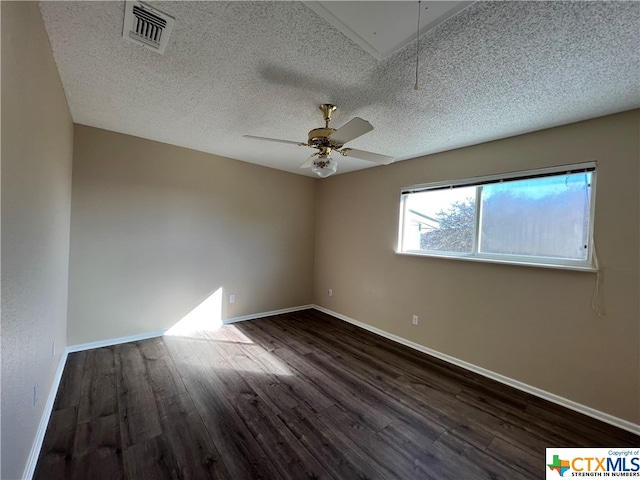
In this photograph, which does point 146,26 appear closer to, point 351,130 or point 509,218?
point 351,130

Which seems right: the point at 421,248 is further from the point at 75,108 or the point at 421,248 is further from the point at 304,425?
the point at 75,108

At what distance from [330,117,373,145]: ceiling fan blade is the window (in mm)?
1682

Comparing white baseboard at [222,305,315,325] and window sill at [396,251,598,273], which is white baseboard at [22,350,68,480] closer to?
white baseboard at [222,305,315,325]

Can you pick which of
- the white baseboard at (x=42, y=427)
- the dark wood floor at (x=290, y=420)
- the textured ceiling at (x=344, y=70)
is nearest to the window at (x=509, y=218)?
Answer: the textured ceiling at (x=344, y=70)

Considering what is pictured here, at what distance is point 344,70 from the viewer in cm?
163

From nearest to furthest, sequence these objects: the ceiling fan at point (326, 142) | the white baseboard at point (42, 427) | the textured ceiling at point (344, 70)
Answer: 1. the textured ceiling at point (344, 70)
2. the white baseboard at point (42, 427)
3. the ceiling fan at point (326, 142)

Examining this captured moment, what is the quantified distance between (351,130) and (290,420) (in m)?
2.11

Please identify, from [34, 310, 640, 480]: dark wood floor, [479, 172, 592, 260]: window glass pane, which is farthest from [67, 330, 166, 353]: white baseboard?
[479, 172, 592, 260]: window glass pane

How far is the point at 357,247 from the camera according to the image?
399 centimetres

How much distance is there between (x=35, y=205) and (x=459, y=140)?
3.37 meters

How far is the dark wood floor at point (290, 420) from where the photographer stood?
5.01ft

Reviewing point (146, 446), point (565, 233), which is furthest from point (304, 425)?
point (565, 233)

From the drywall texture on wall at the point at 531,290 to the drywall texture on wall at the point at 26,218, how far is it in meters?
3.28

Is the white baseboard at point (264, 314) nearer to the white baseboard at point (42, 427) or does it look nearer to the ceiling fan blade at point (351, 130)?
the white baseboard at point (42, 427)
